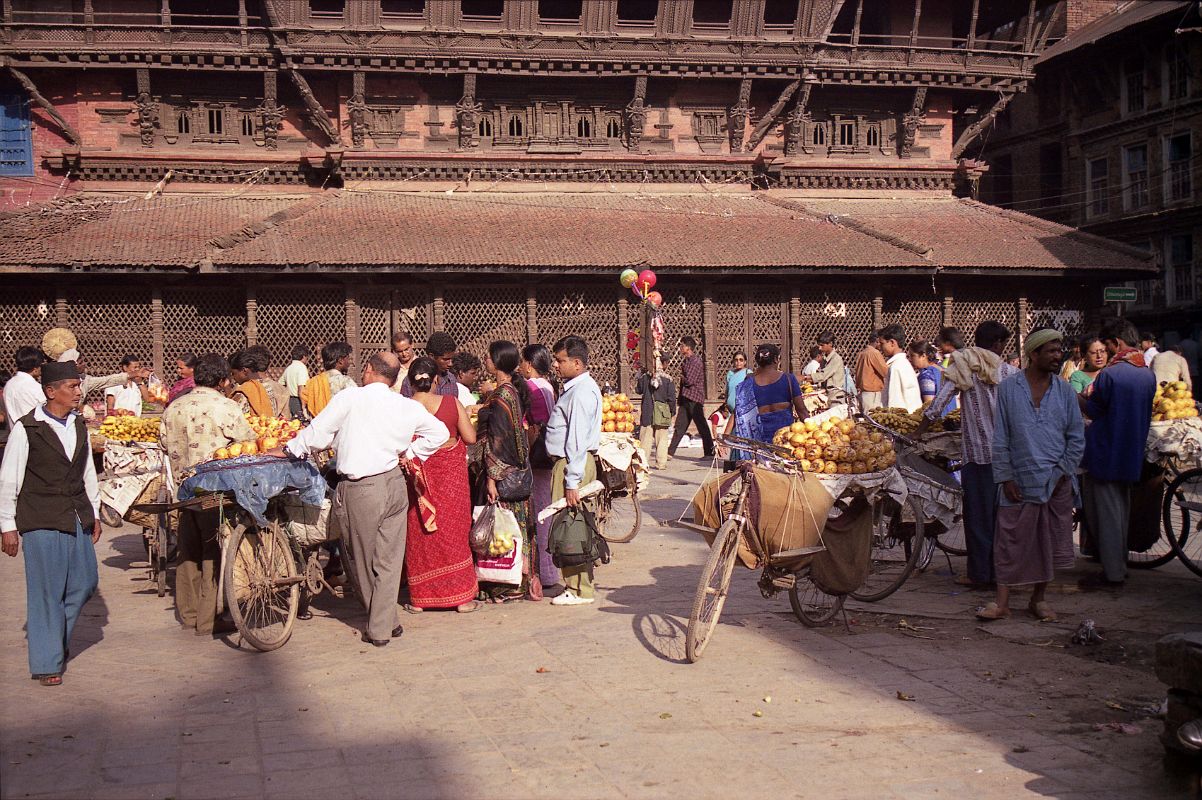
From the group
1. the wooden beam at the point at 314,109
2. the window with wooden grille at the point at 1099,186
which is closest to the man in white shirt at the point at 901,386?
the wooden beam at the point at 314,109

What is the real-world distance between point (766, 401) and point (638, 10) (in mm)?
20330

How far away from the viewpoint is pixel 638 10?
26.6 metres

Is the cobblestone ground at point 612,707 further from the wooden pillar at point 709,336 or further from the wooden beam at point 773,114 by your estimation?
the wooden beam at point 773,114

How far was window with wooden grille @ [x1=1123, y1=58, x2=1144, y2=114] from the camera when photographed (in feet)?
109

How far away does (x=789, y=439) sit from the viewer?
750 centimetres

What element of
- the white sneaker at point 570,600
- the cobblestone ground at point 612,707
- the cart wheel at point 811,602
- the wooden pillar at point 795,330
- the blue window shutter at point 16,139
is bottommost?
the cobblestone ground at point 612,707

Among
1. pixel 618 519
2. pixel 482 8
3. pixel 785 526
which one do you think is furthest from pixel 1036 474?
pixel 482 8

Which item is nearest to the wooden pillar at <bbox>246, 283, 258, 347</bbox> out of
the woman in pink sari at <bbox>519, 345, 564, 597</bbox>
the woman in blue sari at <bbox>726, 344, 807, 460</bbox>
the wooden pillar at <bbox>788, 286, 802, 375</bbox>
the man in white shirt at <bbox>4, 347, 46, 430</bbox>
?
the wooden pillar at <bbox>788, 286, 802, 375</bbox>

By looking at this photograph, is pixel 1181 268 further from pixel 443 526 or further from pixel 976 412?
pixel 443 526

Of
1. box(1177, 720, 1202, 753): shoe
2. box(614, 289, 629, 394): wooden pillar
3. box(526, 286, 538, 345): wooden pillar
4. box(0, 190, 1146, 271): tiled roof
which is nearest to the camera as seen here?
box(1177, 720, 1202, 753): shoe

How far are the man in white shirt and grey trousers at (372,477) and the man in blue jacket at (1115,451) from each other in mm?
5115

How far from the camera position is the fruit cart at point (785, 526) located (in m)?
6.62

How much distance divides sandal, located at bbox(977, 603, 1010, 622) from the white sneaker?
2803mm

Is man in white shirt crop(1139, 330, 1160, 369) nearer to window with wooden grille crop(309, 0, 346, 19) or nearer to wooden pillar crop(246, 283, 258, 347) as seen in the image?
wooden pillar crop(246, 283, 258, 347)
